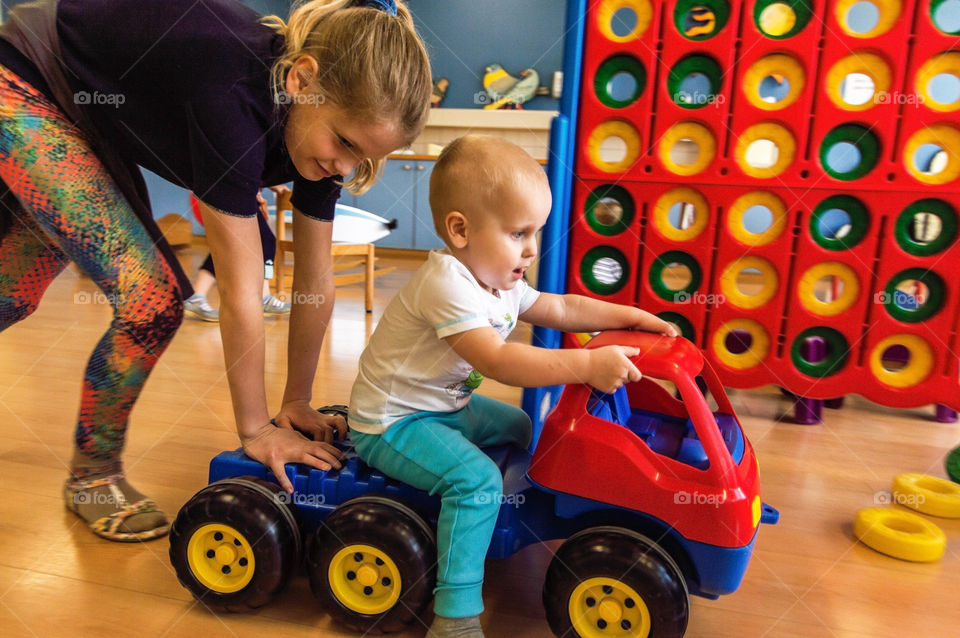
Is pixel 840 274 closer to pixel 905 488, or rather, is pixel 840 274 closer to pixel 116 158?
pixel 905 488

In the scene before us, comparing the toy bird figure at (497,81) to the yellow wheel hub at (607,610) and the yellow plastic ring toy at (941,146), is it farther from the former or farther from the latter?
the yellow wheel hub at (607,610)

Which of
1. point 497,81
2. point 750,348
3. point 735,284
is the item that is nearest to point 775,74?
point 735,284

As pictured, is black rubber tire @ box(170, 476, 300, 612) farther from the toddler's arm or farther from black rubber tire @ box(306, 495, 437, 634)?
the toddler's arm

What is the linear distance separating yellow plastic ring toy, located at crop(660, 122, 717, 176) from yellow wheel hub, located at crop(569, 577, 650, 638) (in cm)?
104

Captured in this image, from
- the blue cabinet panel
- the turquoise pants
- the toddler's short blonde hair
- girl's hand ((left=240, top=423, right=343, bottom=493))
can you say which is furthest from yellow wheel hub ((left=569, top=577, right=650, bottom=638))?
the blue cabinet panel

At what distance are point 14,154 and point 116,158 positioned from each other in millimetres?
122

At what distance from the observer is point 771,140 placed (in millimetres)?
1497

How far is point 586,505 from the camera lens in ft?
2.52

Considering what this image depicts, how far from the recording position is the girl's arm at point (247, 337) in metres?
0.81

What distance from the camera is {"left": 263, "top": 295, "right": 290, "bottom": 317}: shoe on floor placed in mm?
2436

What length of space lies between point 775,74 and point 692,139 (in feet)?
0.70

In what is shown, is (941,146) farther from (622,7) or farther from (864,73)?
(622,7)

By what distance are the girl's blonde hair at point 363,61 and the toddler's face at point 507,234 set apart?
0.16 metres

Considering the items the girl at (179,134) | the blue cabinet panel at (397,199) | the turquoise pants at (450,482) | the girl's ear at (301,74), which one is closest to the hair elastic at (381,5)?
the girl at (179,134)
